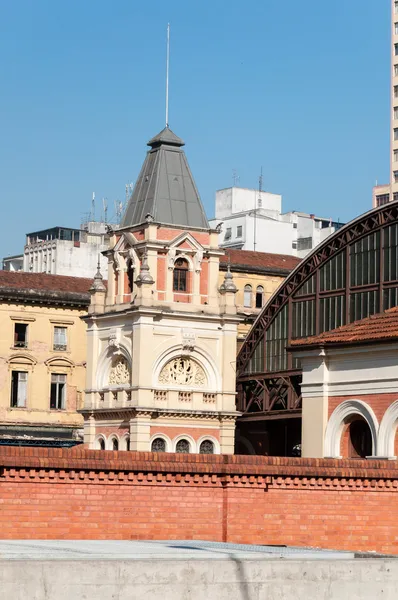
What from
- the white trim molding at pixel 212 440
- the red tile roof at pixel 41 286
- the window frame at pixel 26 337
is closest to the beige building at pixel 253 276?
the red tile roof at pixel 41 286

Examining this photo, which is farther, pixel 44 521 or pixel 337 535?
pixel 337 535

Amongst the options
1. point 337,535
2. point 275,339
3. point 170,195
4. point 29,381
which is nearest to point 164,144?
point 170,195

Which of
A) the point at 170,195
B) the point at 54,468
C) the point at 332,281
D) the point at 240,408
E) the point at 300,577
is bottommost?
the point at 300,577

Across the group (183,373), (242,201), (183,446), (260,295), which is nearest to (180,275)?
(183,373)

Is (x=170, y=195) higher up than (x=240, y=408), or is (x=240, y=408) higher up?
(x=170, y=195)

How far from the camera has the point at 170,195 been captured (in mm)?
79750

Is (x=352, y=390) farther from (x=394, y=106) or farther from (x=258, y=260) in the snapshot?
(x=394, y=106)

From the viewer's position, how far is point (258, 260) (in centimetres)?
10594

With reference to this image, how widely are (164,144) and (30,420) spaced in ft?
74.1

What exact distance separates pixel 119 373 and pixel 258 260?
3067 centimetres

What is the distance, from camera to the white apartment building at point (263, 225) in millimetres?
130250

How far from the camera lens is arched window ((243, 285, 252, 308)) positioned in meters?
103

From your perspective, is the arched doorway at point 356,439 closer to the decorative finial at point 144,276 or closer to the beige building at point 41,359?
the decorative finial at point 144,276

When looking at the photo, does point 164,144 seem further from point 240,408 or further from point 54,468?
point 54,468
